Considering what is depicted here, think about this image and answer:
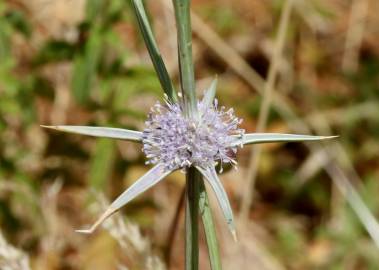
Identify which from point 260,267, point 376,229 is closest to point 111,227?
point 376,229

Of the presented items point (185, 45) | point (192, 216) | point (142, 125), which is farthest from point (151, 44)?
point (142, 125)

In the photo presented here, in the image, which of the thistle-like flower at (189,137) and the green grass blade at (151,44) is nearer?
the green grass blade at (151,44)

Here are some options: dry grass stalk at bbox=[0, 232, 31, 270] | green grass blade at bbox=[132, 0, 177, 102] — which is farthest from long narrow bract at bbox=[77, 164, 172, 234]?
dry grass stalk at bbox=[0, 232, 31, 270]

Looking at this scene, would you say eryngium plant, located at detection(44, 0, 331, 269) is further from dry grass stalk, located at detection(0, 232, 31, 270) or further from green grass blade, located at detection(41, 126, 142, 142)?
dry grass stalk, located at detection(0, 232, 31, 270)

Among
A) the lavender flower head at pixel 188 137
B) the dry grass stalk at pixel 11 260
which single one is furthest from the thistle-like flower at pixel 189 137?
the dry grass stalk at pixel 11 260

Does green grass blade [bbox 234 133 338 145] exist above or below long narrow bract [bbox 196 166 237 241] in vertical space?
above

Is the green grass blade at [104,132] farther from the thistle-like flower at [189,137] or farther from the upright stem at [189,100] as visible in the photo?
the upright stem at [189,100]

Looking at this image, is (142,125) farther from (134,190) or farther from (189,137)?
(134,190)
